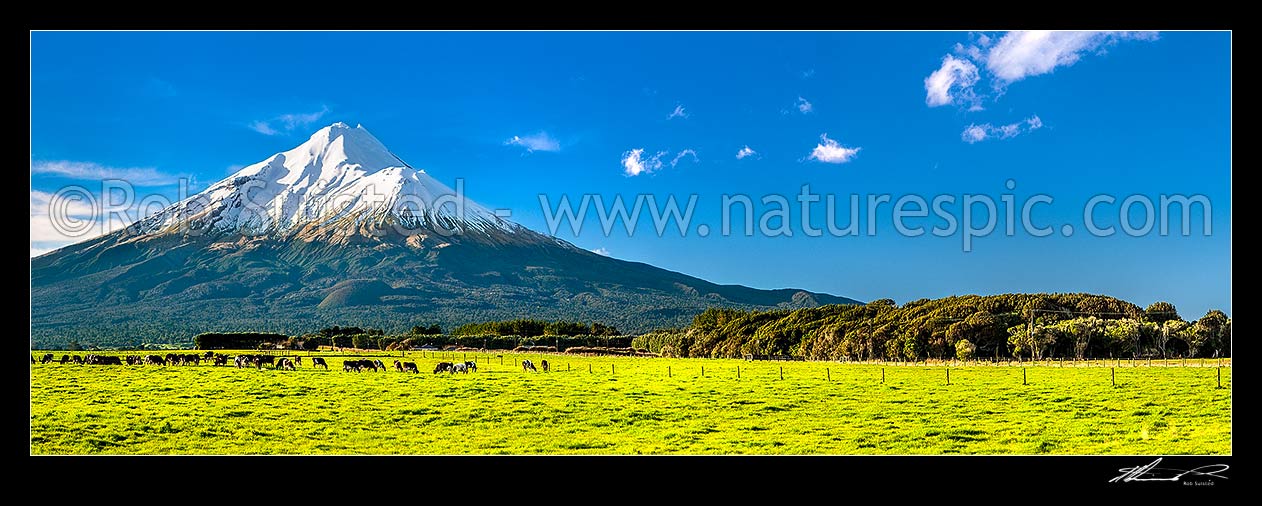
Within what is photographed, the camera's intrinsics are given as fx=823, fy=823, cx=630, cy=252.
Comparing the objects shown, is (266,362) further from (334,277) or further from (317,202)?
(317,202)

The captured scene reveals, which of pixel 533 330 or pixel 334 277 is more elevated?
pixel 334 277

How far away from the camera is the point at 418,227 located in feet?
496

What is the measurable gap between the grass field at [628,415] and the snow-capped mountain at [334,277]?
2664 inches

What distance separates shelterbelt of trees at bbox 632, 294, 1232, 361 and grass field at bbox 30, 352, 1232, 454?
14.4 metres

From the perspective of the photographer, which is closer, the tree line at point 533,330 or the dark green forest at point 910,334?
the dark green forest at point 910,334
